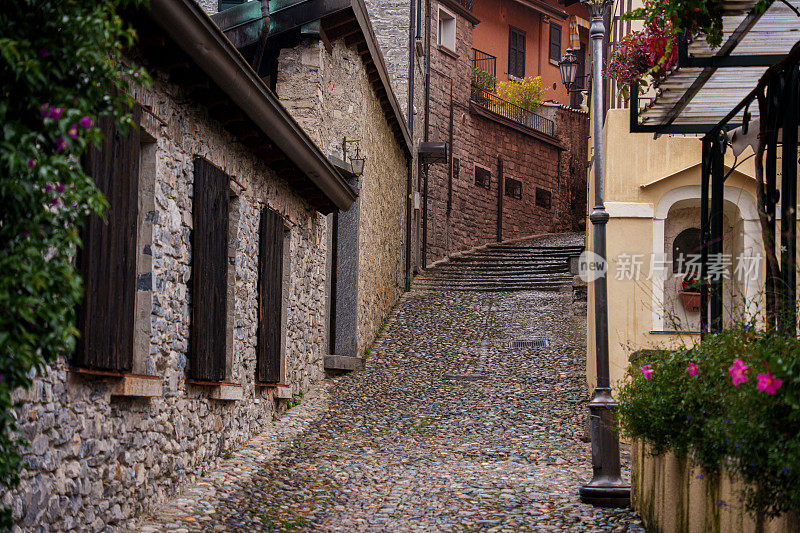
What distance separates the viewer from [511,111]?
28875mm

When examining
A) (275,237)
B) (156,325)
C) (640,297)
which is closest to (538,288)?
(640,297)

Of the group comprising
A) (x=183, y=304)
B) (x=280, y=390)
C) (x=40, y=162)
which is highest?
(x=40, y=162)

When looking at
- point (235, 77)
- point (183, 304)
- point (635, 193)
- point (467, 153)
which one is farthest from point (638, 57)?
point (467, 153)

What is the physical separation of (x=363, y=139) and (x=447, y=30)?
11.7 meters

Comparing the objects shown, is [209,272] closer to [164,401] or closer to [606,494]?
[164,401]

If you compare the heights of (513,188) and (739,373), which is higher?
(513,188)

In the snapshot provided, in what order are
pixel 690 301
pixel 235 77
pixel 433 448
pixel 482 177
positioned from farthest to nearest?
pixel 482 177, pixel 690 301, pixel 433 448, pixel 235 77

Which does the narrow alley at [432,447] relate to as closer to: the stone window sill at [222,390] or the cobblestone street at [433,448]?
the cobblestone street at [433,448]

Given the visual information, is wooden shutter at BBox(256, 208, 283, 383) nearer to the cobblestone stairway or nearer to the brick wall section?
the cobblestone stairway

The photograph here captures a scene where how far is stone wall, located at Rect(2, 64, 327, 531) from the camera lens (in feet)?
16.7

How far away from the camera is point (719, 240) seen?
23.6 ft

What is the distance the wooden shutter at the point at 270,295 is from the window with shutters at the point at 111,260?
10.8 feet

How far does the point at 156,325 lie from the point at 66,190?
3.64 meters

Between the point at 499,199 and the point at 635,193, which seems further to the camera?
the point at 499,199
